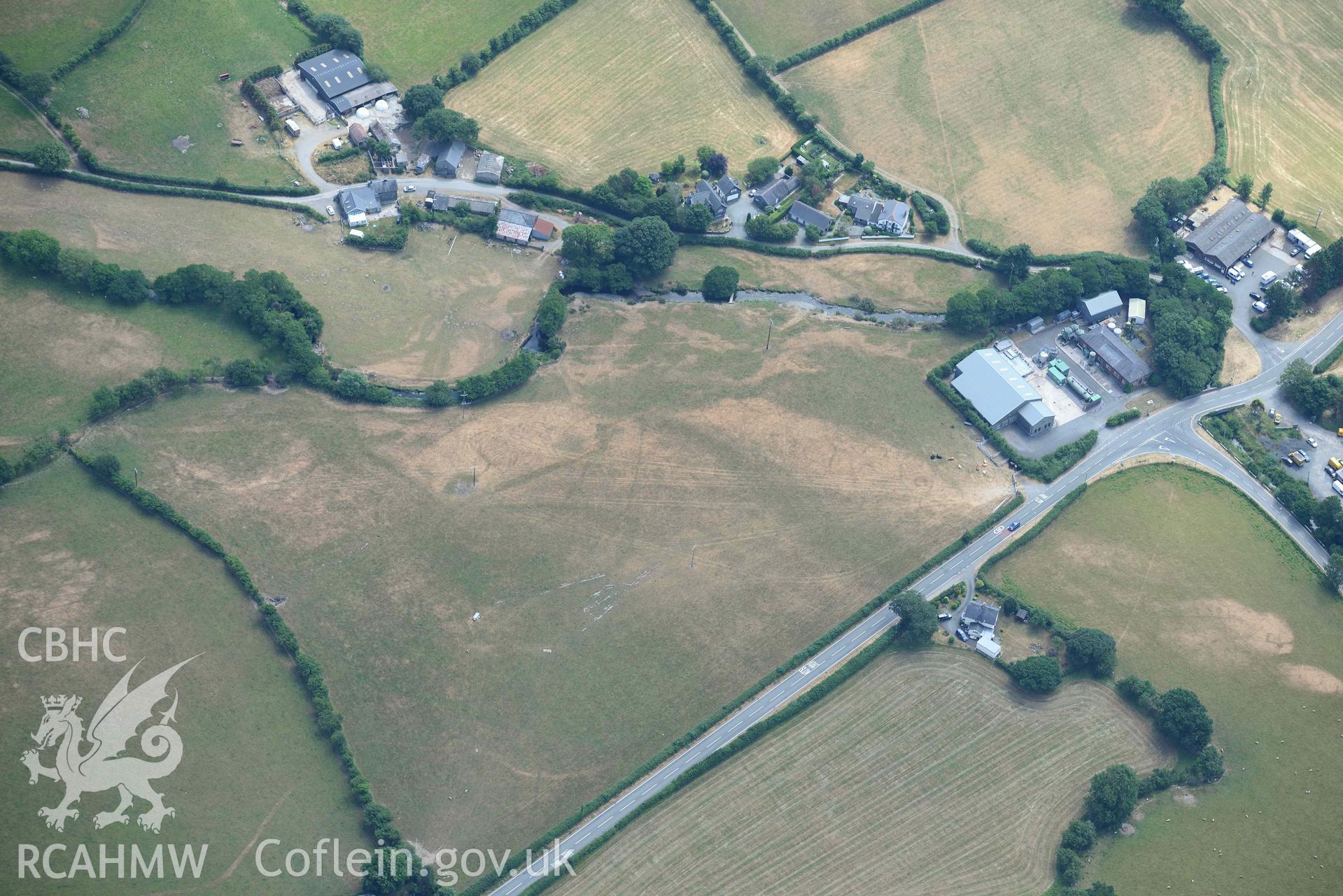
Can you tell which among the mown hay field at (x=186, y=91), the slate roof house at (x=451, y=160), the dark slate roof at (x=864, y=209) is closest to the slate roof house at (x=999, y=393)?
the dark slate roof at (x=864, y=209)

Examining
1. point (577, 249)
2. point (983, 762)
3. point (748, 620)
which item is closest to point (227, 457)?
point (577, 249)

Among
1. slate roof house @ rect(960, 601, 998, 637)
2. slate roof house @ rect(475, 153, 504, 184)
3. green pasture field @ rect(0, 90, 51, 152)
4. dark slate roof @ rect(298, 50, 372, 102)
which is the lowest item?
green pasture field @ rect(0, 90, 51, 152)

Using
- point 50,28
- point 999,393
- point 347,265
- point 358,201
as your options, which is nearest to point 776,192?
point 999,393

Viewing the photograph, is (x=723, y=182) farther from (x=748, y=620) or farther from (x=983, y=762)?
(x=983, y=762)

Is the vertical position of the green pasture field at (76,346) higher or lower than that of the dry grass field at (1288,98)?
lower

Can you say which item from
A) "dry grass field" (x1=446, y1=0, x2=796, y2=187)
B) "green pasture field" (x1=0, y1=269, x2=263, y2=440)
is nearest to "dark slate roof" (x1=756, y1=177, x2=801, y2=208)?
"dry grass field" (x1=446, y1=0, x2=796, y2=187)

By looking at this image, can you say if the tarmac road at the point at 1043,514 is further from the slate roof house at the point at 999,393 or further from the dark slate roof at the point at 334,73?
the dark slate roof at the point at 334,73

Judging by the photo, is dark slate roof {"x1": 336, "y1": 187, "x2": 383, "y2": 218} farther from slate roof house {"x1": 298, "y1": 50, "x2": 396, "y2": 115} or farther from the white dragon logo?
the white dragon logo
